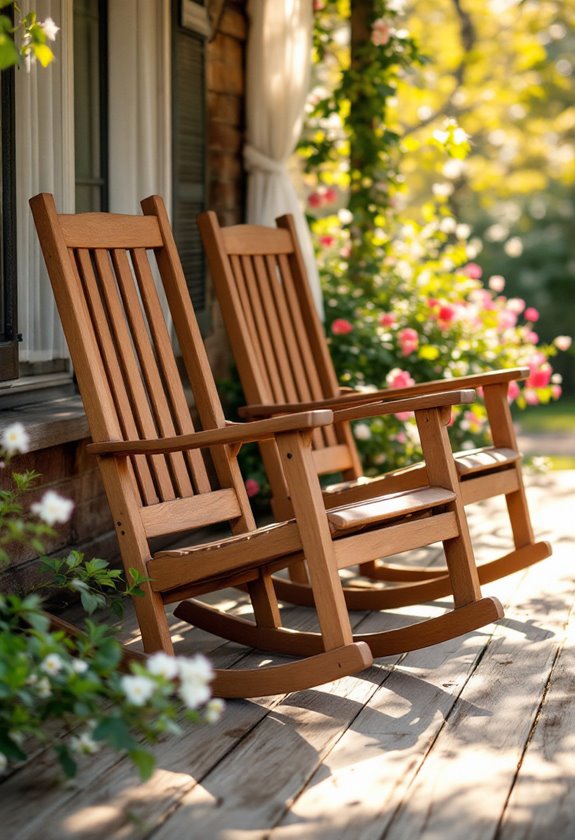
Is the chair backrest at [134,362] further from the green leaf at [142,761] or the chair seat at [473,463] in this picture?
the green leaf at [142,761]

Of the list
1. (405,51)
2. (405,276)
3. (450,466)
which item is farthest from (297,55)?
(450,466)

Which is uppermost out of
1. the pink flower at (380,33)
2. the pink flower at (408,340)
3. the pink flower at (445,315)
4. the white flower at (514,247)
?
the pink flower at (380,33)

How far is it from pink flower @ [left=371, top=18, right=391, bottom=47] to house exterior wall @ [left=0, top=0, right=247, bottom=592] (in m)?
0.67

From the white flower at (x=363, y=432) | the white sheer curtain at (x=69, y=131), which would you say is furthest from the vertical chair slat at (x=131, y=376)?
the white flower at (x=363, y=432)

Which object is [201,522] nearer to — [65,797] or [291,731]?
[291,731]

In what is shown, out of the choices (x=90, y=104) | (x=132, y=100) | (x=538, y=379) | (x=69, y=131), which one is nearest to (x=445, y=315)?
(x=538, y=379)

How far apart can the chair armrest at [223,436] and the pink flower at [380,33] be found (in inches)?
117

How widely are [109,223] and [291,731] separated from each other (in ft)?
4.36

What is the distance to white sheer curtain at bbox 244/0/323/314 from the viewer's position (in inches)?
173

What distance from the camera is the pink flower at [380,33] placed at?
16.2 ft

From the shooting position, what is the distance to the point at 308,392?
3646 mm

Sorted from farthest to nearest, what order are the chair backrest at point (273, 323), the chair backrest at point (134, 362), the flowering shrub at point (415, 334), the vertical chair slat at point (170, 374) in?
1. the flowering shrub at point (415, 334)
2. the chair backrest at point (273, 323)
3. the vertical chair slat at point (170, 374)
4. the chair backrest at point (134, 362)

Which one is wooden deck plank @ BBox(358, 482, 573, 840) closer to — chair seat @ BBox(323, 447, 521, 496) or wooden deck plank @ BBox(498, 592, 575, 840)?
wooden deck plank @ BBox(498, 592, 575, 840)

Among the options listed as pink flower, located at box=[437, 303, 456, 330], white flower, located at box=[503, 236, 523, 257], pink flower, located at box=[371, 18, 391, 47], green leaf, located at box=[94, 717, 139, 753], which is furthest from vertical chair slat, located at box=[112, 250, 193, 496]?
white flower, located at box=[503, 236, 523, 257]
